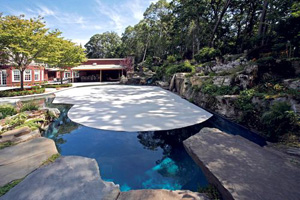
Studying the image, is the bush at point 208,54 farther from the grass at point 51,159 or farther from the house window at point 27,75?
the house window at point 27,75

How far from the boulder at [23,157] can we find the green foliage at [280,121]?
5613mm

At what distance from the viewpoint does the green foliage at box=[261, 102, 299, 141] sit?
386 centimetres


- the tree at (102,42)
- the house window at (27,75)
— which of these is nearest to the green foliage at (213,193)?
the house window at (27,75)

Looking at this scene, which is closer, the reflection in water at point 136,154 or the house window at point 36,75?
the reflection in water at point 136,154

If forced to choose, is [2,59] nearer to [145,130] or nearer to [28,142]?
[28,142]

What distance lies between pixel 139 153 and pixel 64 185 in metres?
1.84

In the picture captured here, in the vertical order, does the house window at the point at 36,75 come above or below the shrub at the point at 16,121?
above

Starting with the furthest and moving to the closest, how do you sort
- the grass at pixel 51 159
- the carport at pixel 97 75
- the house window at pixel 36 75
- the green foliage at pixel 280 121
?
the carport at pixel 97 75 < the house window at pixel 36 75 < the green foliage at pixel 280 121 < the grass at pixel 51 159

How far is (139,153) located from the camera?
367cm

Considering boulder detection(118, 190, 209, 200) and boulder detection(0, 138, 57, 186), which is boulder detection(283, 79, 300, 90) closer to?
boulder detection(118, 190, 209, 200)

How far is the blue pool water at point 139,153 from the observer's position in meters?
2.73

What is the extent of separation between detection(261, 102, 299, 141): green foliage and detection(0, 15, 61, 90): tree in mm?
13484

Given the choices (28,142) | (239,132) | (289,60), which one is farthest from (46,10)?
(289,60)

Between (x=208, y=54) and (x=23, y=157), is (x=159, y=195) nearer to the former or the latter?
(x=23, y=157)
